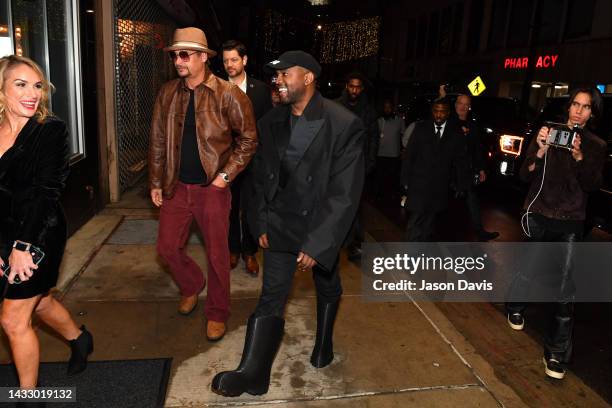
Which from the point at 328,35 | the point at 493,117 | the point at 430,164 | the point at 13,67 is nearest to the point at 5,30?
the point at 13,67

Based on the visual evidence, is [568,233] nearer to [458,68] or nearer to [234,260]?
[234,260]

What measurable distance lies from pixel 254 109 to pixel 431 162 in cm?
180

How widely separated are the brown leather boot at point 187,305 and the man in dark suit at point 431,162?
2291 mm

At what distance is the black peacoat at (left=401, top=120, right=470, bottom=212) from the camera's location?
5.12 meters

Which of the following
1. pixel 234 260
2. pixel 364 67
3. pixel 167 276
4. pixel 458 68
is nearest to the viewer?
pixel 167 276

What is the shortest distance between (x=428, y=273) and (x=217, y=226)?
8.54 feet

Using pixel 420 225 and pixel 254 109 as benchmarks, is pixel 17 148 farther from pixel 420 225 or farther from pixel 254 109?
pixel 420 225

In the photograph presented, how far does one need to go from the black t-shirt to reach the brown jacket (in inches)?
97.4

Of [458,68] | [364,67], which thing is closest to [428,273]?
[458,68]

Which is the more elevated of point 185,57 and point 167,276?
point 185,57

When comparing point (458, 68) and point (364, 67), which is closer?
point (458, 68)

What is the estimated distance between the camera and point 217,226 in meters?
3.73

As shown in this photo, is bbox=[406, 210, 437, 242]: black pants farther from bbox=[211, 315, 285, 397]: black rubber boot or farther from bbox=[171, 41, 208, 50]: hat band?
bbox=[171, 41, 208, 50]: hat band

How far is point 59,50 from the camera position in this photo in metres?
6.00
